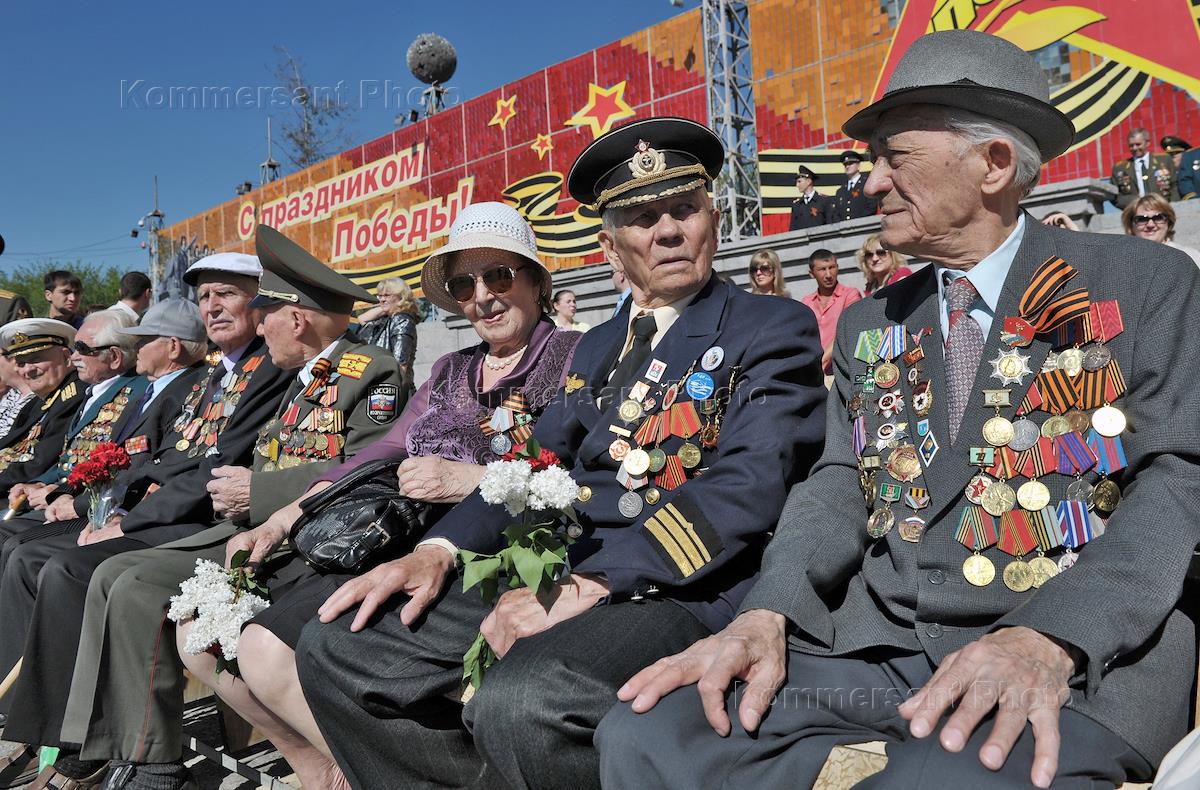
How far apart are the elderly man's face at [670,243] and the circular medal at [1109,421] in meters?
1.15

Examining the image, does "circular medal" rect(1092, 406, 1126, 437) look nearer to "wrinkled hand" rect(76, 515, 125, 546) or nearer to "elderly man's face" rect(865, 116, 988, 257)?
"elderly man's face" rect(865, 116, 988, 257)

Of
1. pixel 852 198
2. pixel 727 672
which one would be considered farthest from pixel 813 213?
pixel 727 672

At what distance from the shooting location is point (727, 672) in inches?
64.6

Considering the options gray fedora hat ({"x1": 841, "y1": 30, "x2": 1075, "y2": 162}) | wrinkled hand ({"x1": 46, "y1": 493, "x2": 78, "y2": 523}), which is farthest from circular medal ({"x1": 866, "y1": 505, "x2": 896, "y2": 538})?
wrinkled hand ({"x1": 46, "y1": 493, "x2": 78, "y2": 523})

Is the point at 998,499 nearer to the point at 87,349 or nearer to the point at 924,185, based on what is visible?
the point at 924,185

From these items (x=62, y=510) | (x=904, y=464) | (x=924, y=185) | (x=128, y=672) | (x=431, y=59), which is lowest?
(x=128, y=672)

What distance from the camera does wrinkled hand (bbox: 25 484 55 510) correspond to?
17.1 feet

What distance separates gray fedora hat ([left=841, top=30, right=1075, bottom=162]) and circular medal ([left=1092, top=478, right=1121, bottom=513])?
76 cm

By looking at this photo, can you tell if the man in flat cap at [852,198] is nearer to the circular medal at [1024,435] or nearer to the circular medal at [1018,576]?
the circular medal at [1024,435]

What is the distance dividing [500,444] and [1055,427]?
1.75 m

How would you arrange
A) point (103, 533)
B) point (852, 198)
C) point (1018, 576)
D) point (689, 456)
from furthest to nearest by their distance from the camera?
point (852, 198)
point (103, 533)
point (689, 456)
point (1018, 576)

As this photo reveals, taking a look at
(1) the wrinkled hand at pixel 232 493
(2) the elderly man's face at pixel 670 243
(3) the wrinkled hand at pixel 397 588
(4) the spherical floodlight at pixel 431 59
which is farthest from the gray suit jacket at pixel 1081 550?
(4) the spherical floodlight at pixel 431 59

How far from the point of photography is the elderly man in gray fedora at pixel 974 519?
1.44 metres

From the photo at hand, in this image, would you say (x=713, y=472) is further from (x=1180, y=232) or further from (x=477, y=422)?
(x=1180, y=232)
